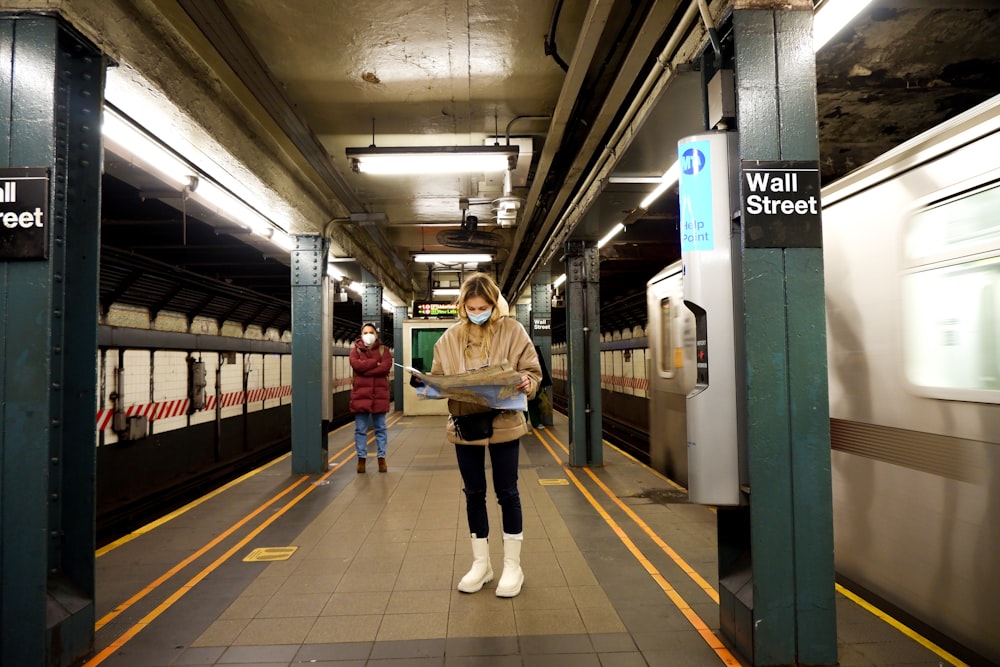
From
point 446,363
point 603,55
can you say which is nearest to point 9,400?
point 446,363

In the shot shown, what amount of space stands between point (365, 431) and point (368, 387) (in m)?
0.59

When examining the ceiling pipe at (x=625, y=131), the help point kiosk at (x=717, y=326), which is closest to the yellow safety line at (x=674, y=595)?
the help point kiosk at (x=717, y=326)

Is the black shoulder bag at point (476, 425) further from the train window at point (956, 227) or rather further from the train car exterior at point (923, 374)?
the train window at point (956, 227)

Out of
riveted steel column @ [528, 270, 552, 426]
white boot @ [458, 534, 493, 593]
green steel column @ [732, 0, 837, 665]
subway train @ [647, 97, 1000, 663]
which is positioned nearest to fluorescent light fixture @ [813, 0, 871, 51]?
green steel column @ [732, 0, 837, 665]

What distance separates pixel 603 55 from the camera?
16.1ft

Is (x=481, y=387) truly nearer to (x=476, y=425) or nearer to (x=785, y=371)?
(x=476, y=425)

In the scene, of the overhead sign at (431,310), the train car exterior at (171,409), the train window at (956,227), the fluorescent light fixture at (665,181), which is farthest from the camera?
the overhead sign at (431,310)

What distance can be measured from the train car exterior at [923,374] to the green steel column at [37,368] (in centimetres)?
417

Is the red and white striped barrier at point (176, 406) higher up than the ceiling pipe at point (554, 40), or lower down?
lower down

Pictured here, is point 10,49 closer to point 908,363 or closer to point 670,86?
point 670,86

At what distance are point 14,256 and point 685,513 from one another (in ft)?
17.0

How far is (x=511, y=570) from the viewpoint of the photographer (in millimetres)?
3350

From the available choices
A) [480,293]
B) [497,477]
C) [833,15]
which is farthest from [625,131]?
[497,477]

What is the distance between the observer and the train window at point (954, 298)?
94.6 inches
